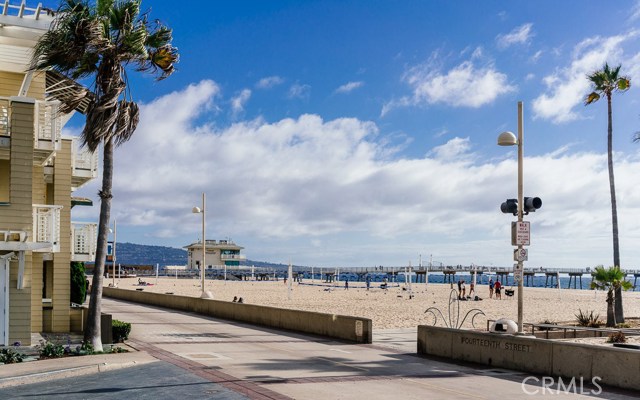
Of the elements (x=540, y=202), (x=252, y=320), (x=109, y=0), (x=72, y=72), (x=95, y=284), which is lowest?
(x=252, y=320)

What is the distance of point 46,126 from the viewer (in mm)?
20250

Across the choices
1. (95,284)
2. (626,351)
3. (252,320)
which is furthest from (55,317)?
(626,351)

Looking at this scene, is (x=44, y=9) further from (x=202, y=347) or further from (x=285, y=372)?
(x=285, y=372)

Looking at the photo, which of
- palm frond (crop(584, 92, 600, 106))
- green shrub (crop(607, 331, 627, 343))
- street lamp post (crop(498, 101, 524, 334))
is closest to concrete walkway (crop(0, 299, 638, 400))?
street lamp post (crop(498, 101, 524, 334))

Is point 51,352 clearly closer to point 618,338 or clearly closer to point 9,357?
point 9,357

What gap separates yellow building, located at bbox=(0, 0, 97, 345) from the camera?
58.8 feet

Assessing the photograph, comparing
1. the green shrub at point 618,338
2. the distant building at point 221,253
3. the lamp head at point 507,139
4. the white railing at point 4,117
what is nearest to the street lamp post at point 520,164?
the lamp head at point 507,139

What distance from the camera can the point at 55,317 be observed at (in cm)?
2241

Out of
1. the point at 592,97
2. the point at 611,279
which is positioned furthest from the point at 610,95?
the point at 611,279

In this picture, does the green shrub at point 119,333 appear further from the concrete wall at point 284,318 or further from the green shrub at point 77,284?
the green shrub at point 77,284

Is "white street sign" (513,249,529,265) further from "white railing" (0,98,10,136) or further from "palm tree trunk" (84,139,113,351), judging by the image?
"white railing" (0,98,10,136)

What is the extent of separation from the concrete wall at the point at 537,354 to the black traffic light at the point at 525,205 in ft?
10.5

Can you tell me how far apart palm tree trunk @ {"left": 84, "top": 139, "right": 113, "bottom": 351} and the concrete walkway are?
1440 millimetres

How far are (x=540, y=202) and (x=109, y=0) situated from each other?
1211 centimetres
